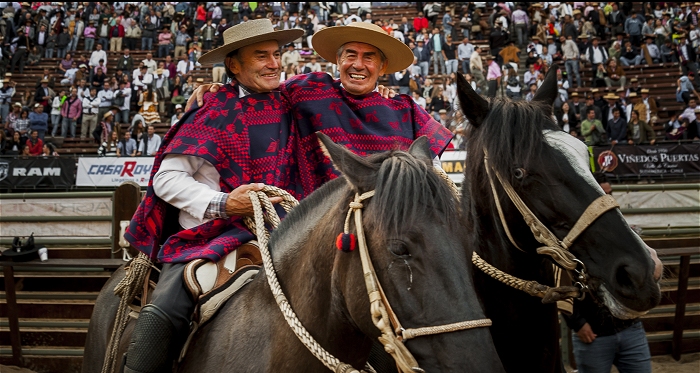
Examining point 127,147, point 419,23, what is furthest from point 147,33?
point 127,147

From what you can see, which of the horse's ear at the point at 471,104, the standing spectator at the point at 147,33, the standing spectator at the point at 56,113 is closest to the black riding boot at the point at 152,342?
the horse's ear at the point at 471,104

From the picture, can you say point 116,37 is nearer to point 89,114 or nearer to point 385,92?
point 89,114

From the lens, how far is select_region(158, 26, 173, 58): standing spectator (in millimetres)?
24562

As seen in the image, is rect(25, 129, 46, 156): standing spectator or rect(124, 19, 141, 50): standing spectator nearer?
rect(25, 129, 46, 156): standing spectator

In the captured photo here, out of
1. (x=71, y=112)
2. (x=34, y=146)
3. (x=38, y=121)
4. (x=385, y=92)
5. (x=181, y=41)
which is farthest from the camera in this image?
(x=181, y=41)

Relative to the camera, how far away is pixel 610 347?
400 cm

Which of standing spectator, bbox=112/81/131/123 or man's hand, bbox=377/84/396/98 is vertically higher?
man's hand, bbox=377/84/396/98

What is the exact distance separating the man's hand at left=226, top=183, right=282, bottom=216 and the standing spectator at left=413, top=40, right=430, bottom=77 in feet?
61.4

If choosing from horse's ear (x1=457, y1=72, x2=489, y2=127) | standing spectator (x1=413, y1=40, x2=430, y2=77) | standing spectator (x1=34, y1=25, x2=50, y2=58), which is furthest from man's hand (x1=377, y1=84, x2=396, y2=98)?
standing spectator (x1=34, y1=25, x2=50, y2=58)

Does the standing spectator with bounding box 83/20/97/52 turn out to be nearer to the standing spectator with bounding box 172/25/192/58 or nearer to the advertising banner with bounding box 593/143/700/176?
the standing spectator with bounding box 172/25/192/58

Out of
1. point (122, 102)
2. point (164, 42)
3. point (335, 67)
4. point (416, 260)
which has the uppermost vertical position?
point (164, 42)

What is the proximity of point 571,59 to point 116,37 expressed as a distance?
1711 cm

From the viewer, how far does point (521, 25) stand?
937 inches

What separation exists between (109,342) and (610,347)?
2863 mm
